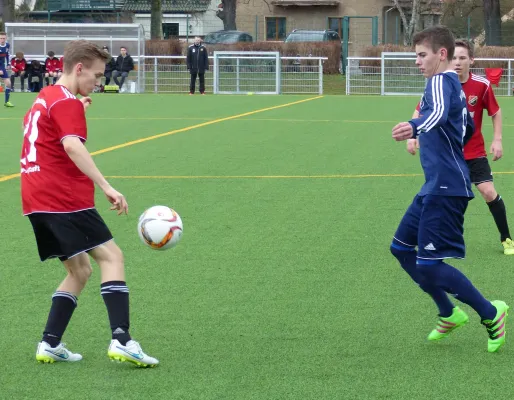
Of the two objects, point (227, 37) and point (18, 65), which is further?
point (227, 37)

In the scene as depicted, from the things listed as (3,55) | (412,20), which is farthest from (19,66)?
(412,20)

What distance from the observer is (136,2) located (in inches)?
2601

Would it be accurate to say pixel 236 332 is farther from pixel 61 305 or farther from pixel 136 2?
pixel 136 2

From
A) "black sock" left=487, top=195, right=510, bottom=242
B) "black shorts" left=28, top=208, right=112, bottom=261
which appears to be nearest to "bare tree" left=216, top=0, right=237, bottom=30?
"black sock" left=487, top=195, right=510, bottom=242

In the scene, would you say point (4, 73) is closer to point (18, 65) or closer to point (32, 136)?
point (18, 65)

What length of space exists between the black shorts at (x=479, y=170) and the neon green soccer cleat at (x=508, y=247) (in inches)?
19.7

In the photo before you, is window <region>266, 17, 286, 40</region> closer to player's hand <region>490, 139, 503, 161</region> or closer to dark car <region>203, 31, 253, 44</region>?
dark car <region>203, 31, 253, 44</region>

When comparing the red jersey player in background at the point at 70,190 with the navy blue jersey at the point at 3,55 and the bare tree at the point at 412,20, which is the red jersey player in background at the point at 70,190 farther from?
the bare tree at the point at 412,20

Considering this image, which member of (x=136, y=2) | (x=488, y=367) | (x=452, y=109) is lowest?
(x=488, y=367)

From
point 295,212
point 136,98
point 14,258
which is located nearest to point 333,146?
point 295,212

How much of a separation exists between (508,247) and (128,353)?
4002mm

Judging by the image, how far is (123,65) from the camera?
109 feet

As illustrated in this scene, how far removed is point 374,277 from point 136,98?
23539mm

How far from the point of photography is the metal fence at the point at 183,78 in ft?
110
